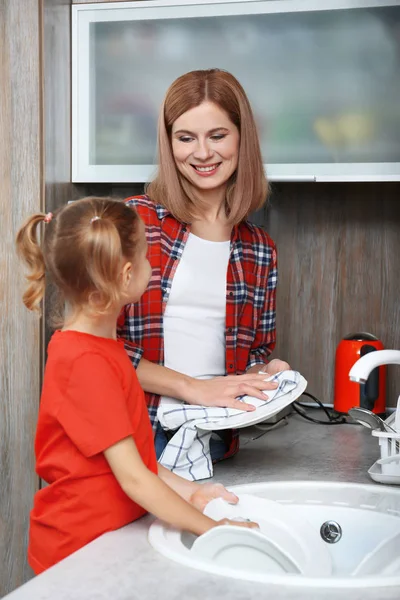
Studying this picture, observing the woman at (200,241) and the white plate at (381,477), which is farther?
the woman at (200,241)

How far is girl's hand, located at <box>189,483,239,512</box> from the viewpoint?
114 cm

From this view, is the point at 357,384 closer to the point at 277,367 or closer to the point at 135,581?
the point at 277,367

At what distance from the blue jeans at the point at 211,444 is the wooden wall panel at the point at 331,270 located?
0.85m

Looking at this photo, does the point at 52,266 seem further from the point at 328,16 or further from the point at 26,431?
the point at 328,16

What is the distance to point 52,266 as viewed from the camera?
1.04 m

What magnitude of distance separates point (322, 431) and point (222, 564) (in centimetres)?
95

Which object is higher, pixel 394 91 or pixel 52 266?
pixel 394 91

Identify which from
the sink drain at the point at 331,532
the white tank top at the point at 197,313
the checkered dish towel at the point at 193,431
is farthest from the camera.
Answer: the white tank top at the point at 197,313

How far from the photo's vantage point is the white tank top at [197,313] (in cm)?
157

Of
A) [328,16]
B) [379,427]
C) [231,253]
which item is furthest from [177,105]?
[379,427]

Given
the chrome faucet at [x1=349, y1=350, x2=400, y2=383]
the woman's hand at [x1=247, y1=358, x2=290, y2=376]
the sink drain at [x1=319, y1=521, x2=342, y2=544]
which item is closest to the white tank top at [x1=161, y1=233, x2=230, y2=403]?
the woman's hand at [x1=247, y1=358, x2=290, y2=376]

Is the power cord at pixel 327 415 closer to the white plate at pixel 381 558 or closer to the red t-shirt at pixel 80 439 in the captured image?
the white plate at pixel 381 558

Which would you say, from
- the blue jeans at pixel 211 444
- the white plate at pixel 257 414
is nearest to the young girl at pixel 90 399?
the white plate at pixel 257 414

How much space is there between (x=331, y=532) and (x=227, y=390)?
31 cm
